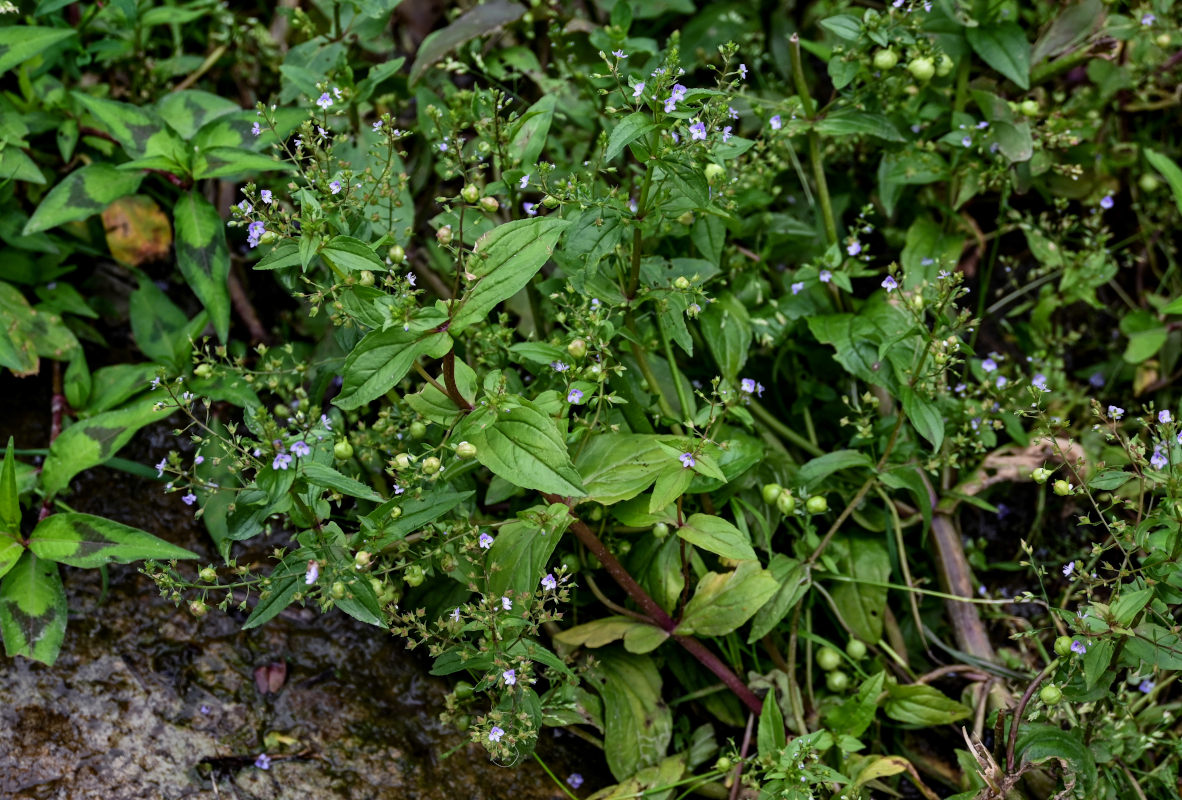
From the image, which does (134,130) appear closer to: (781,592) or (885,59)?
(885,59)

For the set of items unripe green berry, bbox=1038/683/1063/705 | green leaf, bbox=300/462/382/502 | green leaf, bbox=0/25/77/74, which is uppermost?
green leaf, bbox=0/25/77/74

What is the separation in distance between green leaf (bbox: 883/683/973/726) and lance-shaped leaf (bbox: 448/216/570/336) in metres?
1.60

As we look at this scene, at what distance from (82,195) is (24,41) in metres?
0.49

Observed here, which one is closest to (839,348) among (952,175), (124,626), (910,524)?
(910,524)

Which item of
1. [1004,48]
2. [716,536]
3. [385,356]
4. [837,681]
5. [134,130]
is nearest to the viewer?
[385,356]

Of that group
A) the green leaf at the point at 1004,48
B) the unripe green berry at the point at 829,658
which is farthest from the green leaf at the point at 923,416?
the green leaf at the point at 1004,48

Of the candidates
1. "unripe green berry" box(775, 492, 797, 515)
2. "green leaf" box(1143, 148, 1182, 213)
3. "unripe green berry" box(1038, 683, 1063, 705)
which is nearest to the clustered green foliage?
"unripe green berry" box(1038, 683, 1063, 705)

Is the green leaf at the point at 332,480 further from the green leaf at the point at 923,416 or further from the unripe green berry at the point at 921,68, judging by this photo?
the unripe green berry at the point at 921,68

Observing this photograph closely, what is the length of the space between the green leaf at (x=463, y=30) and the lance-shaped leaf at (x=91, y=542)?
1673 mm

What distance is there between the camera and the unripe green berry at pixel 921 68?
9.66 feet

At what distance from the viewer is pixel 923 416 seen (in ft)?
8.79

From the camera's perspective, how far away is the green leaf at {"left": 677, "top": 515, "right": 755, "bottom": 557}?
2484 mm

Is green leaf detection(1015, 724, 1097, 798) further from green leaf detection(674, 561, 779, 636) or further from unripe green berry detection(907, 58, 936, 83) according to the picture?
unripe green berry detection(907, 58, 936, 83)

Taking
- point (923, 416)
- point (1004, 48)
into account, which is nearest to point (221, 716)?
point (923, 416)
